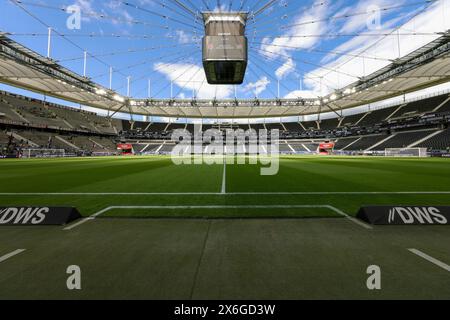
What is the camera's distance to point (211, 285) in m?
2.54

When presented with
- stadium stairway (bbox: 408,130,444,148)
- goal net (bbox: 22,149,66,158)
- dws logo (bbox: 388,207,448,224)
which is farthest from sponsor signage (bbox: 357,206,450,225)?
goal net (bbox: 22,149,66,158)

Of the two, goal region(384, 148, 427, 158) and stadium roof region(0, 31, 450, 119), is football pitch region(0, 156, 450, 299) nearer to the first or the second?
stadium roof region(0, 31, 450, 119)

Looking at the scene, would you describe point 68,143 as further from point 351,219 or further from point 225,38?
point 351,219

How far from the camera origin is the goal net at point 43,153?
147 ft

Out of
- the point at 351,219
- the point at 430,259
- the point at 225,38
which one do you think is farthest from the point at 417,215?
the point at 225,38

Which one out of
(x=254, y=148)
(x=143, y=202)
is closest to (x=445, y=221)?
(x=143, y=202)

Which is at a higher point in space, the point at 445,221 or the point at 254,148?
the point at 254,148

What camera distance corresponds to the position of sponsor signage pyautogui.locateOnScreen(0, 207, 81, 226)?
4727 millimetres

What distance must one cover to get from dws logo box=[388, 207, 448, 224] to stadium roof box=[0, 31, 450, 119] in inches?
1097

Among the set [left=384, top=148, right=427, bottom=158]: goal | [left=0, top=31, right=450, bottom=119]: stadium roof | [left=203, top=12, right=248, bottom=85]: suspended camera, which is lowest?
[left=384, top=148, right=427, bottom=158]: goal

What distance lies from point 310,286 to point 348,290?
393mm

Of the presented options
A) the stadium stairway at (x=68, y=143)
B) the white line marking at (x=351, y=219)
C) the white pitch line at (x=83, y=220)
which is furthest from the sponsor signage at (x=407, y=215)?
the stadium stairway at (x=68, y=143)
